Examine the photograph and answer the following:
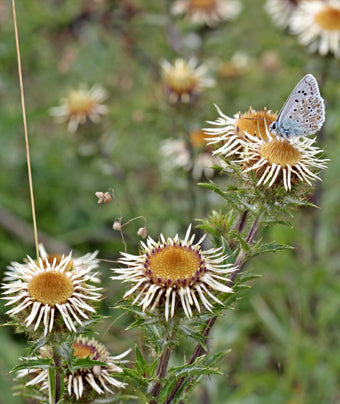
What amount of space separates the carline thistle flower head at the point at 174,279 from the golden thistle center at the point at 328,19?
278 centimetres

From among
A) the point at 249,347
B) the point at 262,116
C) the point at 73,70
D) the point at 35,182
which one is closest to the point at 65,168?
the point at 35,182

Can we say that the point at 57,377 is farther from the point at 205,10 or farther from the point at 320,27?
the point at 205,10

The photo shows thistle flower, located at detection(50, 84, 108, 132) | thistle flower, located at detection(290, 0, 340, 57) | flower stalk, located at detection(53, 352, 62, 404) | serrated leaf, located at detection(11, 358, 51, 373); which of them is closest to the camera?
serrated leaf, located at detection(11, 358, 51, 373)

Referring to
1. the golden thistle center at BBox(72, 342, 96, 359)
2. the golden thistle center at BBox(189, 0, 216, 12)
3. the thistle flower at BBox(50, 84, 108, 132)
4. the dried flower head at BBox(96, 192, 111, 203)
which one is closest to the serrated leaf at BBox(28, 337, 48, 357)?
the golden thistle center at BBox(72, 342, 96, 359)

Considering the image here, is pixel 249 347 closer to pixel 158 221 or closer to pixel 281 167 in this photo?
pixel 158 221

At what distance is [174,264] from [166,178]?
251cm

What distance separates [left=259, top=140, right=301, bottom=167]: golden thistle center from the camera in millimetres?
1763

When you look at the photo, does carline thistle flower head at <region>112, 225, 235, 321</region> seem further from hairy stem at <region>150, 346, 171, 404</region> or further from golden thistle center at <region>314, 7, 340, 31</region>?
golden thistle center at <region>314, 7, 340, 31</region>

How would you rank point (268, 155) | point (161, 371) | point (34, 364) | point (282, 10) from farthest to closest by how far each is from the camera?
point (282, 10) < point (268, 155) < point (161, 371) < point (34, 364)

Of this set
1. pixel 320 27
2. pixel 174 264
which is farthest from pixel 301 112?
pixel 320 27

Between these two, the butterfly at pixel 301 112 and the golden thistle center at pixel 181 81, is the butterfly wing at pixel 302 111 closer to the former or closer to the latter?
the butterfly at pixel 301 112

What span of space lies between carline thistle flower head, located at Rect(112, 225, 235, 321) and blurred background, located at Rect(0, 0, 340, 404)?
71.9 inches

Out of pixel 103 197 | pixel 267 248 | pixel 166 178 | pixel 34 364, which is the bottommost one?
pixel 34 364

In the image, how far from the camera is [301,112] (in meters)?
1.88
